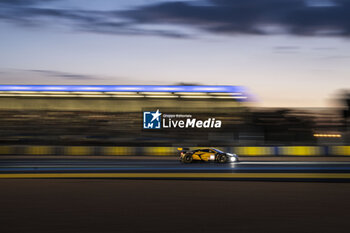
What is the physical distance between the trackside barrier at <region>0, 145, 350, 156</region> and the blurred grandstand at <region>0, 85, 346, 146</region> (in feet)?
3.20

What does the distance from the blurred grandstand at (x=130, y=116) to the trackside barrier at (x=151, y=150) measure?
0.98m

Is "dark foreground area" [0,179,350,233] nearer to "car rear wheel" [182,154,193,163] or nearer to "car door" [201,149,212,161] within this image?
"car rear wheel" [182,154,193,163]

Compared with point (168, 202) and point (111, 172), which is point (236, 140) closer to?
point (111, 172)

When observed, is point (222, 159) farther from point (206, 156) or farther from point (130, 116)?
point (130, 116)

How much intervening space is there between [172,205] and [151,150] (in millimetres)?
18220

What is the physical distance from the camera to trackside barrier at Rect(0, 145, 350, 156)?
25.7 metres

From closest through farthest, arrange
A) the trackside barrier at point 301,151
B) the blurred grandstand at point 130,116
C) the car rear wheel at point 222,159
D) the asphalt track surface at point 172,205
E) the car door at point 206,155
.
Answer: the asphalt track surface at point 172,205 → the car rear wheel at point 222,159 → the car door at point 206,155 → the trackside barrier at point 301,151 → the blurred grandstand at point 130,116

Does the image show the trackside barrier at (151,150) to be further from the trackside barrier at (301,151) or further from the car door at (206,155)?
the car door at (206,155)

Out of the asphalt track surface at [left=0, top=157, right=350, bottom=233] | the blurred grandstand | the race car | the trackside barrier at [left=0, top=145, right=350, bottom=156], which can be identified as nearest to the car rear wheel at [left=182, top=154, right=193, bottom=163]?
the race car

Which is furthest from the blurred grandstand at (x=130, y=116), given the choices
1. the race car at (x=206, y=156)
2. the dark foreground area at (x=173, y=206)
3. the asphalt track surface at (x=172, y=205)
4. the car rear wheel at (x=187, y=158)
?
the dark foreground area at (x=173, y=206)

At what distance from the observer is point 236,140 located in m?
27.7

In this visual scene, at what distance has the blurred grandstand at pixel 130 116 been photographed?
2816cm

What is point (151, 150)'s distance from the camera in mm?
26469

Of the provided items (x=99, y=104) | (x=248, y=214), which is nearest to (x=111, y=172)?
(x=248, y=214)
